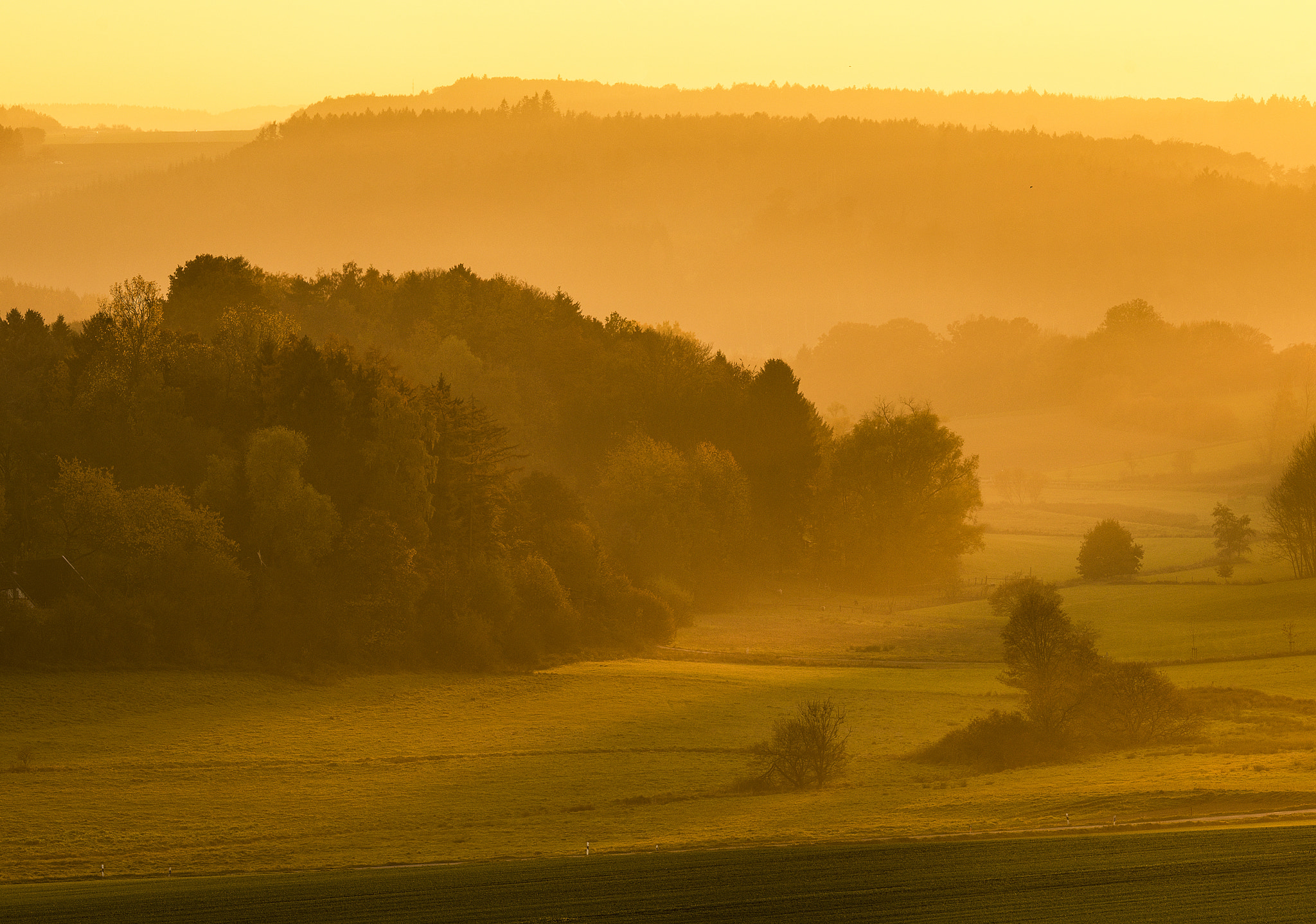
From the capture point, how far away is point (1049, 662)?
189ft

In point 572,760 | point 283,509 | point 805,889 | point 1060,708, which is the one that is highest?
point 283,509

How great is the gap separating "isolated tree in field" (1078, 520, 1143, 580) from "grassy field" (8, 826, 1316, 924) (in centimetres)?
8898

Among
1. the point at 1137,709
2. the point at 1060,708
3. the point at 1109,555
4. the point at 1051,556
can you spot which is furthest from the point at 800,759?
the point at 1051,556

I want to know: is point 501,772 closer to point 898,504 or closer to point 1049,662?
point 1049,662

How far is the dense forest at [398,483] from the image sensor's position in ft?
231

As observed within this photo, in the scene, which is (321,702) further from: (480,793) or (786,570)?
(786,570)

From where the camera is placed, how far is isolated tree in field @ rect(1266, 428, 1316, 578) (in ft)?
349

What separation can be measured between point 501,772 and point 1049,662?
25419 mm

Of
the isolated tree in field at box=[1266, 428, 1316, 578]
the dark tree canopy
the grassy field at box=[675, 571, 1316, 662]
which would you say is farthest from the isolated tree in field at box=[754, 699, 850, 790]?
the dark tree canopy

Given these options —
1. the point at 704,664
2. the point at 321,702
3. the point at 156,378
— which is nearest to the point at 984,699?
the point at 704,664

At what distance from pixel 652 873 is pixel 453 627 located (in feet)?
153

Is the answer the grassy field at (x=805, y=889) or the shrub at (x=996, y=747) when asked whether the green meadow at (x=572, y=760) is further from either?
the grassy field at (x=805, y=889)

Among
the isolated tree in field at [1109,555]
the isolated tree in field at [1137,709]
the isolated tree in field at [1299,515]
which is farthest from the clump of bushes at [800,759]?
the isolated tree in field at [1109,555]

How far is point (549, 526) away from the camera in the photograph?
94500 mm
